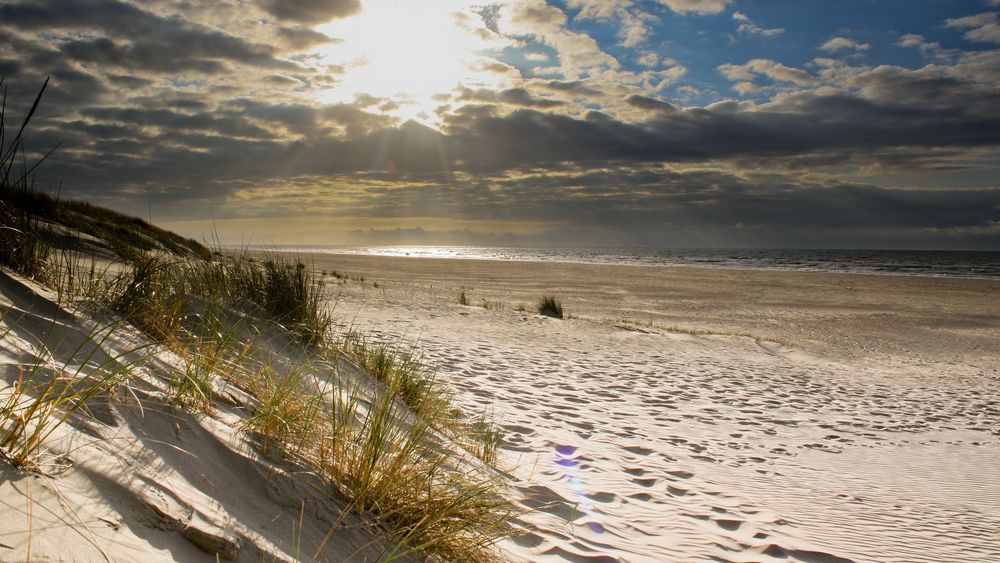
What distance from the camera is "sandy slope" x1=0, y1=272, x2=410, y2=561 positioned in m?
1.57

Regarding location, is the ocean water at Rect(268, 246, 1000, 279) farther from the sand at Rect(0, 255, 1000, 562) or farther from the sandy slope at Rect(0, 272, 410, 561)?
the sandy slope at Rect(0, 272, 410, 561)

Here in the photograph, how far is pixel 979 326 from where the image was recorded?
55.1ft

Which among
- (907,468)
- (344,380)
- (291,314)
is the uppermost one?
(291,314)

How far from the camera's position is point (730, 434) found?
592 cm

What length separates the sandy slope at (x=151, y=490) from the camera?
1.57 meters

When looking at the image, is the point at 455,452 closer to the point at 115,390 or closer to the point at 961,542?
the point at 115,390

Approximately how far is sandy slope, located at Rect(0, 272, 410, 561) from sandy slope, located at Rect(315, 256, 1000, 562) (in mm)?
1136

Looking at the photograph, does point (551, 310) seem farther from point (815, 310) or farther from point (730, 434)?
point (815, 310)

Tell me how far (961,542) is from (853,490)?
2.91 feet

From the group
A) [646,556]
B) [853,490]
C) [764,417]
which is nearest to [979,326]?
[764,417]

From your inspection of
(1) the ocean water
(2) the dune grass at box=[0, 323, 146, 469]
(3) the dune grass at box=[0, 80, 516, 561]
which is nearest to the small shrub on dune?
(3) the dune grass at box=[0, 80, 516, 561]

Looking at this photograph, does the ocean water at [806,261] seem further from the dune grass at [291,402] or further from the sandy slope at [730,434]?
the dune grass at [291,402]

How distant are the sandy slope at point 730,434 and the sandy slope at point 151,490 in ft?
3.73

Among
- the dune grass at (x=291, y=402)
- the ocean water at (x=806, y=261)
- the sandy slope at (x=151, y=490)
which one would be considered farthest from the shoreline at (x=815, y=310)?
the ocean water at (x=806, y=261)
